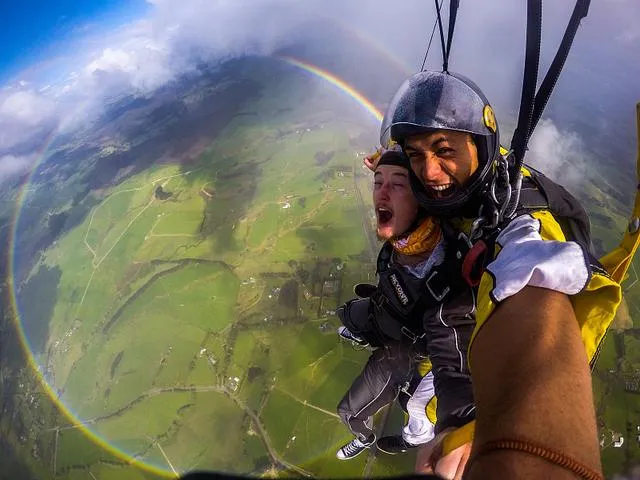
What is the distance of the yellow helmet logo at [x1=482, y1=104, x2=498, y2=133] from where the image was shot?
1.83 m

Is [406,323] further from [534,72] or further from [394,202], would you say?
[534,72]

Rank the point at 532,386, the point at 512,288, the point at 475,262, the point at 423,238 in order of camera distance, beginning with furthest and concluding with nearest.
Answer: the point at 423,238, the point at 475,262, the point at 512,288, the point at 532,386

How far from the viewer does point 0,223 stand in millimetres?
73562

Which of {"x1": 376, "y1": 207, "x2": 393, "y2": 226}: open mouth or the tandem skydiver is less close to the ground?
{"x1": 376, "y1": 207, "x2": 393, "y2": 226}: open mouth

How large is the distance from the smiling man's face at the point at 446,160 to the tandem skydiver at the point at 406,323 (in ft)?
1.26

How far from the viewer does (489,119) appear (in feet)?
6.10

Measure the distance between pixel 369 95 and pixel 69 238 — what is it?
62590 mm

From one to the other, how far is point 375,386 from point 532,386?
2.84 metres

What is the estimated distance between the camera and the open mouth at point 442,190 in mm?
1802

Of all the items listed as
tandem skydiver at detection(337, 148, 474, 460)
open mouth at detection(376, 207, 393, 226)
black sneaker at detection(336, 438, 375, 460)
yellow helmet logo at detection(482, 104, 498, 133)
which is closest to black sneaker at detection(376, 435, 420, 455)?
tandem skydiver at detection(337, 148, 474, 460)

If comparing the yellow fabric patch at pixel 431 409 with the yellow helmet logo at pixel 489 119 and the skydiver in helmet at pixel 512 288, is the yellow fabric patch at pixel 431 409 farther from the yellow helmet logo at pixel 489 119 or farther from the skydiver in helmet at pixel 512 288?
the yellow helmet logo at pixel 489 119

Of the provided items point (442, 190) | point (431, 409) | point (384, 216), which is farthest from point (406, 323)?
point (431, 409)

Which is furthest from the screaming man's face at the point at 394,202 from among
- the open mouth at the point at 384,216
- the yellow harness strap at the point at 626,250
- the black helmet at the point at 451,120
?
the yellow harness strap at the point at 626,250

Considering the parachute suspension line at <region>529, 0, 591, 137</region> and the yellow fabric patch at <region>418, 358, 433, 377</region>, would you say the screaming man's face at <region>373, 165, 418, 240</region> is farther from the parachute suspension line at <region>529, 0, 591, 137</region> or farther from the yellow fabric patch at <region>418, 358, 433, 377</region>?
the yellow fabric patch at <region>418, 358, 433, 377</region>
